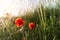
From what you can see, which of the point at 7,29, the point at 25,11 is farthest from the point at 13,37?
the point at 25,11

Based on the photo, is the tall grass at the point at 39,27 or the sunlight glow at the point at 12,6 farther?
the sunlight glow at the point at 12,6

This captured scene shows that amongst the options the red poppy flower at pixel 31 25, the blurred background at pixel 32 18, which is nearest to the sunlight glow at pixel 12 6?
the blurred background at pixel 32 18

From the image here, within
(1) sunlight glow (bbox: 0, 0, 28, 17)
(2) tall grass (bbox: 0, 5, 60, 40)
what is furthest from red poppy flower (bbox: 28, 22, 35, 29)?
(1) sunlight glow (bbox: 0, 0, 28, 17)

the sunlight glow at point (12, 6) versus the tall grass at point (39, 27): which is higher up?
the sunlight glow at point (12, 6)

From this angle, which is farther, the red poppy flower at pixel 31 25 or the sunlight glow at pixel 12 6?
the sunlight glow at pixel 12 6

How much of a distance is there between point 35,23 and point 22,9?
0.17 meters

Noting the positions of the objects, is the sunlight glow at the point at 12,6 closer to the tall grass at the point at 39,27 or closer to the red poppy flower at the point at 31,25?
the tall grass at the point at 39,27

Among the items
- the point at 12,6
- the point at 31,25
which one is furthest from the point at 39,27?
the point at 12,6

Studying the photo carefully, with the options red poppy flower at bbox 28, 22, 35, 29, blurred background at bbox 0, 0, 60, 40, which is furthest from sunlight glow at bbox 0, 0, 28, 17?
red poppy flower at bbox 28, 22, 35, 29

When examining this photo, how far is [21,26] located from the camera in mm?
1335

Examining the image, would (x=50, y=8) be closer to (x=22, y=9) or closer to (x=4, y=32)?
(x=22, y=9)

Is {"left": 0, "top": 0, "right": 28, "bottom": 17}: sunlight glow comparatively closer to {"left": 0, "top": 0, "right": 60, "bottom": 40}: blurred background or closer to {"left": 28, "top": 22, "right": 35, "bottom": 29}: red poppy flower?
{"left": 0, "top": 0, "right": 60, "bottom": 40}: blurred background

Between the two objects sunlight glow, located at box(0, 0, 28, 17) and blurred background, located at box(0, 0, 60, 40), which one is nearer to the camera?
blurred background, located at box(0, 0, 60, 40)

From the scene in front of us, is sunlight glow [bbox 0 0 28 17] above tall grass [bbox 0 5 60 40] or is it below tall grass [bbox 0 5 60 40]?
above
